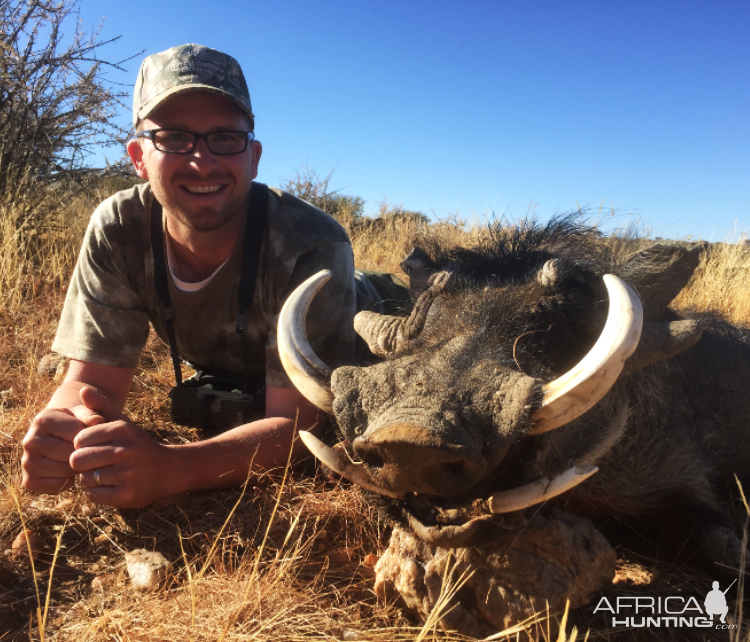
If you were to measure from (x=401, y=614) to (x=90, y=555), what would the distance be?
1.24m

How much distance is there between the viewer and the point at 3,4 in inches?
251

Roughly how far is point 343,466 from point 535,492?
23.2 inches

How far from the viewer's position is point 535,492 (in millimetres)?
1562

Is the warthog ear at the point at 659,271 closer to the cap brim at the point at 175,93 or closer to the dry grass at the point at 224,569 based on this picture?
the dry grass at the point at 224,569

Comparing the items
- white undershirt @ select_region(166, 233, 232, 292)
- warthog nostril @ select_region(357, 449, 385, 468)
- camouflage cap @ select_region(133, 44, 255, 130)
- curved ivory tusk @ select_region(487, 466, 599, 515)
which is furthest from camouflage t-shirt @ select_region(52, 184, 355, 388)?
curved ivory tusk @ select_region(487, 466, 599, 515)

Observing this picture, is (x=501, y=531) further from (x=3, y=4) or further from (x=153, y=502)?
(x=3, y=4)

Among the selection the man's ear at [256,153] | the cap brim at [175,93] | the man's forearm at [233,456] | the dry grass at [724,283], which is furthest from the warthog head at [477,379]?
the dry grass at [724,283]

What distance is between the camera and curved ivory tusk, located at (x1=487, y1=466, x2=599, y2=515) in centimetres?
155

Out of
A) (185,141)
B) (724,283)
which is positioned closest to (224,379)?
(185,141)

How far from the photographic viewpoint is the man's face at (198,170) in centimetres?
285

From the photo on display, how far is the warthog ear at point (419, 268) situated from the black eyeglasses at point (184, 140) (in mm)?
1126

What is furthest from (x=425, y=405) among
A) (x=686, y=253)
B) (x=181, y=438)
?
(x=181, y=438)

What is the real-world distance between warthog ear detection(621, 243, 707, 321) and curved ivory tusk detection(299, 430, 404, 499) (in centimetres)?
152

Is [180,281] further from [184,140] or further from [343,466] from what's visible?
[343,466]
